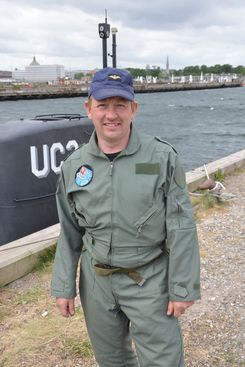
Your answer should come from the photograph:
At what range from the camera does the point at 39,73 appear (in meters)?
178

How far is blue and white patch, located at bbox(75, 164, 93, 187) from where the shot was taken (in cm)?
218

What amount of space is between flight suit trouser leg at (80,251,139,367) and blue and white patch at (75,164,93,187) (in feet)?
1.30

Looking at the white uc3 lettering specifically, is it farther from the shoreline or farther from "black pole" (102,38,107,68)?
the shoreline

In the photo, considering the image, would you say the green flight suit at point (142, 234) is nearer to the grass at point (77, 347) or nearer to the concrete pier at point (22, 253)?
the grass at point (77, 347)

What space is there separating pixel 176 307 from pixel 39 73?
184 meters

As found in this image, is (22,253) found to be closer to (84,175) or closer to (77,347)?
(77,347)

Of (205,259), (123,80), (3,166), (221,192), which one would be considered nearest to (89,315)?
(123,80)

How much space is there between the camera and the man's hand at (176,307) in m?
2.11

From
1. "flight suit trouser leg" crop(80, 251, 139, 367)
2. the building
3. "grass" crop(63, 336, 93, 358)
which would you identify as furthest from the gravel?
the building

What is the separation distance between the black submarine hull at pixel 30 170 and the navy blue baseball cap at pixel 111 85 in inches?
115

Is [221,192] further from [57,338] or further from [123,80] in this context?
[123,80]

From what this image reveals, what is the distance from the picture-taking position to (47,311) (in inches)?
144

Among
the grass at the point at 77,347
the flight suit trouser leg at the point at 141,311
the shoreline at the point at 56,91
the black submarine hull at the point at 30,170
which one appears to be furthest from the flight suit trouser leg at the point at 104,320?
the shoreline at the point at 56,91

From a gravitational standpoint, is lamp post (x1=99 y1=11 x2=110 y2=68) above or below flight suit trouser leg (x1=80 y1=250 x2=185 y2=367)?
above
